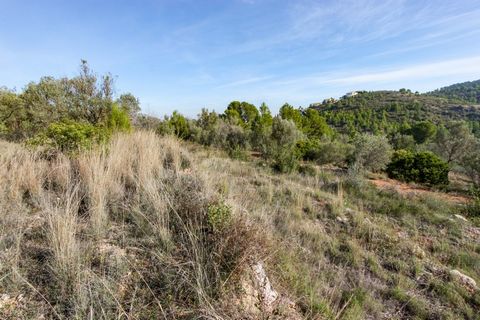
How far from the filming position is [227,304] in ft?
4.18

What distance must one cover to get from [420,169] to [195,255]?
367 inches

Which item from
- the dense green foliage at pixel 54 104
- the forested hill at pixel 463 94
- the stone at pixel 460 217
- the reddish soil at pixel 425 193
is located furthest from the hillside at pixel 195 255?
the forested hill at pixel 463 94

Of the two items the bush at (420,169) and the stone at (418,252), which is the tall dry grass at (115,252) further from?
the bush at (420,169)

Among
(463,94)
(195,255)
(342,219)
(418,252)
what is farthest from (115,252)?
(463,94)

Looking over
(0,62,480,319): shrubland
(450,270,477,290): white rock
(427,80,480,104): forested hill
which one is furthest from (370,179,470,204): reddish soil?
(427,80,480,104): forested hill

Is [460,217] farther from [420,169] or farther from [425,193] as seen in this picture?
[420,169]

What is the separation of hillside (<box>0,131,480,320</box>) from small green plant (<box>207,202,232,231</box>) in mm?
11

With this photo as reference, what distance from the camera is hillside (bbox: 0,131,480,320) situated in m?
1.30

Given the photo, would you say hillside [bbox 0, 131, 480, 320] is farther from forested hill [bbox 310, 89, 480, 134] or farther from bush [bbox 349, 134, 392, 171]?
forested hill [bbox 310, 89, 480, 134]

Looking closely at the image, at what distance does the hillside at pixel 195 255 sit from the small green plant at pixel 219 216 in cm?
1

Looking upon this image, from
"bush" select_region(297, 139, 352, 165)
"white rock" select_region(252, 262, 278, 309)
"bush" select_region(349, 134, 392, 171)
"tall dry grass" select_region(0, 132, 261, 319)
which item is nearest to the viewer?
"tall dry grass" select_region(0, 132, 261, 319)

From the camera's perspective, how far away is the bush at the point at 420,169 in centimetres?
761

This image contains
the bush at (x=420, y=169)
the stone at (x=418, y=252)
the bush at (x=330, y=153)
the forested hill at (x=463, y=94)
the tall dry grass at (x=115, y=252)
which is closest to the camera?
the tall dry grass at (x=115, y=252)

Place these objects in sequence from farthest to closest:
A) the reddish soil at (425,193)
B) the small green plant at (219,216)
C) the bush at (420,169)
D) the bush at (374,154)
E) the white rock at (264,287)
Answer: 1. the bush at (374,154)
2. the bush at (420,169)
3. the reddish soil at (425,193)
4. the small green plant at (219,216)
5. the white rock at (264,287)
